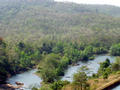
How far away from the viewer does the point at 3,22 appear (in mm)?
115312

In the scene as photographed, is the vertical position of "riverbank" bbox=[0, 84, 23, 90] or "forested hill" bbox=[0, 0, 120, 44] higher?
"forested hill" bbox=[0, 0, 120, 44]

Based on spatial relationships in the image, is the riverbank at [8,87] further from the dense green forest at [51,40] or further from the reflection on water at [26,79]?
the dense green forest at [51,40]

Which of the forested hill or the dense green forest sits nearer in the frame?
the dense green forest

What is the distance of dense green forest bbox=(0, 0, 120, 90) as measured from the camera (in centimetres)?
5406

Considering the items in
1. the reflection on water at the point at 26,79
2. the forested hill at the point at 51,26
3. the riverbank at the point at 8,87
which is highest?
the forested hill at the point at 51,26

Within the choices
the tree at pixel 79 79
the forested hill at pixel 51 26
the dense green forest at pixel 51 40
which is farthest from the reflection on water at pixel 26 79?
the forested hill at pixel 51 26

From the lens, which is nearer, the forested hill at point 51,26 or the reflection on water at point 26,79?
the reflection on water at point 26,79

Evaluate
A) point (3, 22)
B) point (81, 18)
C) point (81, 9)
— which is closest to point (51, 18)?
point (81, 18)

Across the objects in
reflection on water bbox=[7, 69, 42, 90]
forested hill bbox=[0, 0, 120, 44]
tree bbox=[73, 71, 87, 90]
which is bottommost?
reflection on water bbox=[7, 69, 42, 90]

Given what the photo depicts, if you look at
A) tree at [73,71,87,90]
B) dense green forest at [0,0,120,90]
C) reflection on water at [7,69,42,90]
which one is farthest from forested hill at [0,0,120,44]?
tree at [73,71,87,90]

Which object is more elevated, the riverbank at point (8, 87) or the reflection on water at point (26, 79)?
the riverbank at point (8, 87)

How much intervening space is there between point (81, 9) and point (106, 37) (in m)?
83.4

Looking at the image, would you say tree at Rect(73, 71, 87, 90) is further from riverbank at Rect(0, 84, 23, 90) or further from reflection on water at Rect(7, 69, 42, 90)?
riverbank at Rect(0, 84, 23, 90)

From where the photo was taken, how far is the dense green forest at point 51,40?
54.1 metres
